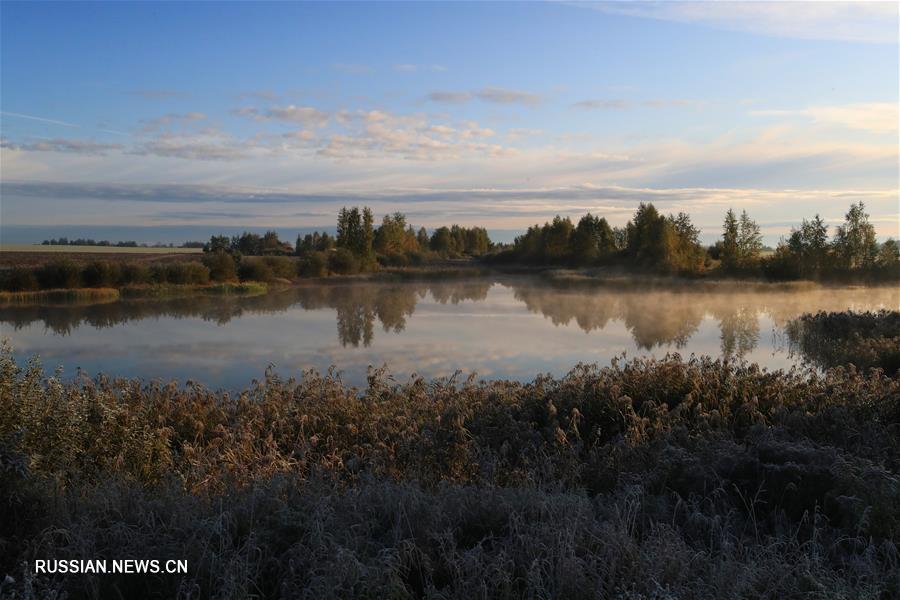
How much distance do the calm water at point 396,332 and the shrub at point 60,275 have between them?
4518mm

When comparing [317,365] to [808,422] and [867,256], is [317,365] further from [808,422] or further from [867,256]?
[867,256]

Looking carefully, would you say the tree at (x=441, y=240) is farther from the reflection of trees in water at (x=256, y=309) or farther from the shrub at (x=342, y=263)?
the reflection of trees in water at (x=256, y=309)

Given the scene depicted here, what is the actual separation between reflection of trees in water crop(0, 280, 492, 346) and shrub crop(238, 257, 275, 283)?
496 cm

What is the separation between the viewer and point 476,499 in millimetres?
4625

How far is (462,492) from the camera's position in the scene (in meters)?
4.68

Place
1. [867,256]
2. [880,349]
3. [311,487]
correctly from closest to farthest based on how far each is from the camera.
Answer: [311,487], [880,349], [867,256]

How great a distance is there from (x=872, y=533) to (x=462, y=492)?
2655mm

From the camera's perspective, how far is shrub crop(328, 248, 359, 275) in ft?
172

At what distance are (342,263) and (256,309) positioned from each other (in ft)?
86.7

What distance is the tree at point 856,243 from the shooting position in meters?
41.8

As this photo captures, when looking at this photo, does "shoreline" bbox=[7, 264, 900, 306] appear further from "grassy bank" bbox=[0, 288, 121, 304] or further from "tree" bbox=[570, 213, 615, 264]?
"tree" bbox=[570, 213, 615, 264]

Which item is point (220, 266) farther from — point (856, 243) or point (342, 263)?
point (856, 243)

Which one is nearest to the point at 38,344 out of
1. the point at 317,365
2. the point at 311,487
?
the point at 317,365

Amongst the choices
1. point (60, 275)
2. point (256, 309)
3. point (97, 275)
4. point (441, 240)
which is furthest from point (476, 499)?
point (441, 240)
